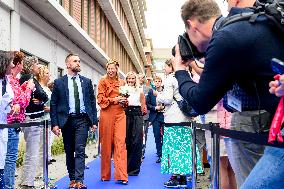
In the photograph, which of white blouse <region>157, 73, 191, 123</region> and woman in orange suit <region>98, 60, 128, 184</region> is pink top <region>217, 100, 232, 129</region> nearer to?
white blouse <region>157, 73, 191, 123</region>

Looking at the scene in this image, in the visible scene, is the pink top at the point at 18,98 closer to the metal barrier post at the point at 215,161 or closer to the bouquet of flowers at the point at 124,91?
the bouquet of flowers at the point at 124,91

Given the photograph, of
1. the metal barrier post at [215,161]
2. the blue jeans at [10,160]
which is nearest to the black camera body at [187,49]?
the metal barrier post at [215,161]

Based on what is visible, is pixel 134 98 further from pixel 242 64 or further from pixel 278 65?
pixel 278 65

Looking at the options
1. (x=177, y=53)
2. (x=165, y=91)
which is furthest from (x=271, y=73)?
(x=165, y=91)

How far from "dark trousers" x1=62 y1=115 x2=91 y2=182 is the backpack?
471cm

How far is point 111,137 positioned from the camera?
23.2ft

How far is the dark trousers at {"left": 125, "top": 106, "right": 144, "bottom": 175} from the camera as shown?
7688 mm

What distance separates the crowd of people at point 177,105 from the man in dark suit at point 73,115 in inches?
0.6

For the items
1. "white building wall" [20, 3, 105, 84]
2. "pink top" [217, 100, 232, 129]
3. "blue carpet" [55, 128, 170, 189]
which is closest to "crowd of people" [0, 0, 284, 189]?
"pink top" [217, 100, 232, 129]

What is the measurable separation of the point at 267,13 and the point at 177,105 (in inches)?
188

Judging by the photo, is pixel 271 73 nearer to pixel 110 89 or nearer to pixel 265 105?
pixel 265 105

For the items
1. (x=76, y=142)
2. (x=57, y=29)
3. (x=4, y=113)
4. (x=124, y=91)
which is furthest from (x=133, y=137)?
(x=57, y=29)

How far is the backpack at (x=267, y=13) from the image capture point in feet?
5.25

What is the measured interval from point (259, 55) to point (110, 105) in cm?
557
